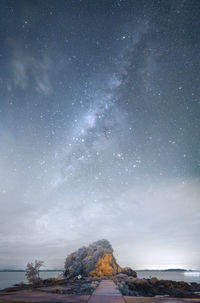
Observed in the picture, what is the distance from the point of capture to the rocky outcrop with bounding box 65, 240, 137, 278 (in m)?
43.5

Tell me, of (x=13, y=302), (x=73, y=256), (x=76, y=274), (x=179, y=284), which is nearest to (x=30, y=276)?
(x=73, y=256)

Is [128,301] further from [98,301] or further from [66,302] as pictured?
[66,302]

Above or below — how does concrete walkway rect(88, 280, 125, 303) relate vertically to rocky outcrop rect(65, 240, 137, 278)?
above

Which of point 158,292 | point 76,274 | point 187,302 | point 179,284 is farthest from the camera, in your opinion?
point 76,274

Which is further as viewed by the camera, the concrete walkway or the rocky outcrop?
the rocky outcrop

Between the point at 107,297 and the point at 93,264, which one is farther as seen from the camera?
the point at 93,264

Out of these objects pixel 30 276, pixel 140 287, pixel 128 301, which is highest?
pixel 128 301

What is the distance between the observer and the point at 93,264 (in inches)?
1786

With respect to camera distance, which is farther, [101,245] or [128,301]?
[101,245]

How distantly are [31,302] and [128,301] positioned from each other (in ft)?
9.17

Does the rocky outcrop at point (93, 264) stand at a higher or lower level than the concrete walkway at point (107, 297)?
lower

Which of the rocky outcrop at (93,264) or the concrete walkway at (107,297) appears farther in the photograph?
the rocky outcrop at (93,264)

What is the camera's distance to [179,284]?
81.1 ft

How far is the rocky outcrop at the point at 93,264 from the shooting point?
4353 cm
